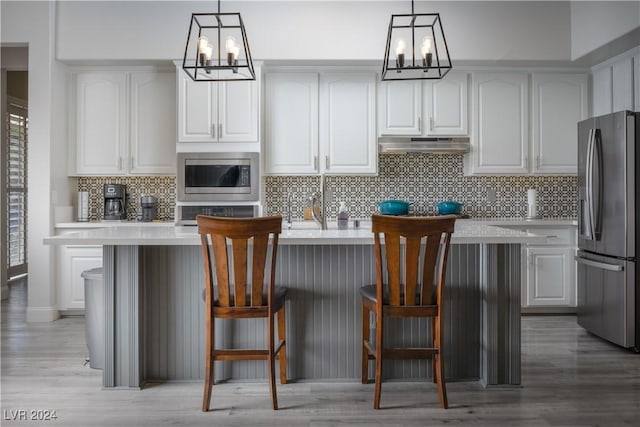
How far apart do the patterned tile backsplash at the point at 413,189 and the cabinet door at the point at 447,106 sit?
14.8 inches

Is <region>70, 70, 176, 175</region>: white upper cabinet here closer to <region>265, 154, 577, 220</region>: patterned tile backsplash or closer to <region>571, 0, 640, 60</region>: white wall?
<region>265, 154, 577, 220</region>: patterned tile backsplash

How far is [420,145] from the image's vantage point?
176 inches

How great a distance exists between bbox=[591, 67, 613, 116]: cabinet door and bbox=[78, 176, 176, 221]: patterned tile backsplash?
162 inches

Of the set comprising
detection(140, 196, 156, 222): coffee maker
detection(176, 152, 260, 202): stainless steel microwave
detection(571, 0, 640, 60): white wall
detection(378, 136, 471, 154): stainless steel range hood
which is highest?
detection(571, 0, 640, 60): white wall

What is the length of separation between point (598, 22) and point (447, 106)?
1354mm

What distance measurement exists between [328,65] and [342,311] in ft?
8.53

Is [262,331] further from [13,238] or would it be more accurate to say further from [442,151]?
[13,238]

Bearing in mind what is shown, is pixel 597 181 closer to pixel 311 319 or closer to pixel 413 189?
pixel 413 189

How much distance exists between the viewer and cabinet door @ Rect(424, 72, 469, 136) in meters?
4.56

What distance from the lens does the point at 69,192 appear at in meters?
4.64

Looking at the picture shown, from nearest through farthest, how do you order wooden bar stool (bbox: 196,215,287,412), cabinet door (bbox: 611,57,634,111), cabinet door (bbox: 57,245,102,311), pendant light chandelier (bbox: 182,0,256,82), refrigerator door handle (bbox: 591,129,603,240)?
1. wooden bar stool (bbox: 196,215,287,412)
2. pendant light chandelier (bbox: 182,0,256,82)
3. refrigerator door handle (bbox: 591,129,603,240)
4. cabinet door (bbox: 611,57,634,111)
5. cabinet door (bbox: 57,245,102,311)

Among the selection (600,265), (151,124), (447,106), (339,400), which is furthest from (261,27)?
(600,265)

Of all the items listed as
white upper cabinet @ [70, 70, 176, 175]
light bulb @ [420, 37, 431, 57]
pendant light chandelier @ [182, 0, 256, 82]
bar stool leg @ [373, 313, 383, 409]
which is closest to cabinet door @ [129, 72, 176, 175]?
white upper cabinet @ [70, 70, 176, 175]

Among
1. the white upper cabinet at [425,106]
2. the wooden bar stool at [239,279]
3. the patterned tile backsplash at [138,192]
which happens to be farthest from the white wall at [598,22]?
the patterned tile backsplash at [138,192]
